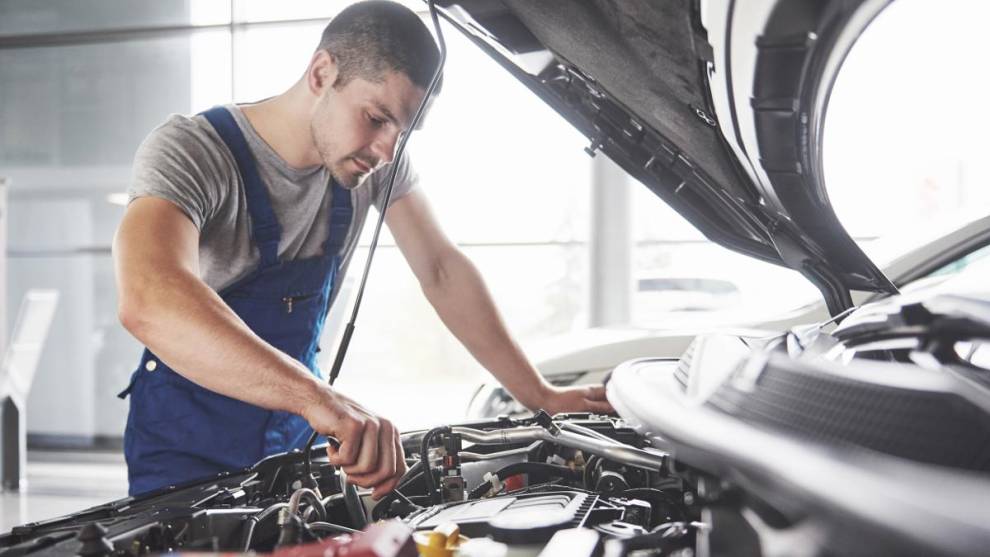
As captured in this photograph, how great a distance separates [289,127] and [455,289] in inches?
21.6

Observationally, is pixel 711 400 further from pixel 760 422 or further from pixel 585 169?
pixel 585 169

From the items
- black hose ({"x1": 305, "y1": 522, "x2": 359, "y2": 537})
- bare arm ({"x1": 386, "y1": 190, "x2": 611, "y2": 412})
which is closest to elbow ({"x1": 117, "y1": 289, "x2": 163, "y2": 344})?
black hose ({"x1": 305, "y1": 522, "x2": 359, "y2": 537})

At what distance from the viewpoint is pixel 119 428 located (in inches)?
249

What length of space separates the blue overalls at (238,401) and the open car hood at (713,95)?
58 centimetres

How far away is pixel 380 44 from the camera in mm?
1560

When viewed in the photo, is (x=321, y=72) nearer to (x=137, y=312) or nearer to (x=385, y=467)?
(x=137, y=312)

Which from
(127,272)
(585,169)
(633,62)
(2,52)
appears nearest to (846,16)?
(633,62)

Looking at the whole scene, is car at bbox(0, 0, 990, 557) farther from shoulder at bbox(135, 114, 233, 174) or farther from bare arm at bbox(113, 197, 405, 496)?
shoulder at bbox(135, 114, 233, 174)

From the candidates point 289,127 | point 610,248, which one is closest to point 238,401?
point 289,127

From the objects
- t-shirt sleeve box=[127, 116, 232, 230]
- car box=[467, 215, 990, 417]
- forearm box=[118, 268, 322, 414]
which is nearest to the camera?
forearm box=[118, 268, 322, 414]

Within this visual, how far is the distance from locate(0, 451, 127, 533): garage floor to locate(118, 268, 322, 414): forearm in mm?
3234

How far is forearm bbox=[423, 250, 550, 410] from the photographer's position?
6.11ft

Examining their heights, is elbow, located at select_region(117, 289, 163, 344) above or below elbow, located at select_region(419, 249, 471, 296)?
below

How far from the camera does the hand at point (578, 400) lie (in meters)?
1.71
